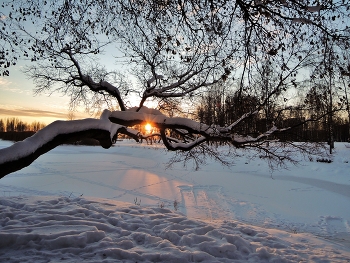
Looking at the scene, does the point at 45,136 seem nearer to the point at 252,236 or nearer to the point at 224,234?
the point at 224,234

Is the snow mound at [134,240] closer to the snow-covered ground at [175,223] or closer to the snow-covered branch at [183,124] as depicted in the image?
the snow-covered ground at [175,223]

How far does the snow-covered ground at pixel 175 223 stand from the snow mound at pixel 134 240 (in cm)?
2

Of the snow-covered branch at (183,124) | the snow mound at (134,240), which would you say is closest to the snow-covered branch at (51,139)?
the snow-covered branch at (183,124)

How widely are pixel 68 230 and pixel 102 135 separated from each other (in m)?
1.87

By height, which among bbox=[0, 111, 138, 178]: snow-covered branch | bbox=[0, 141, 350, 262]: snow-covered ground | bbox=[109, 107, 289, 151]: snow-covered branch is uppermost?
bbox=[109, 107, 289, 151]: snow-covered branch

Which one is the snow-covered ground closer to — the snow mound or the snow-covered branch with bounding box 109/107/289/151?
the snow mound

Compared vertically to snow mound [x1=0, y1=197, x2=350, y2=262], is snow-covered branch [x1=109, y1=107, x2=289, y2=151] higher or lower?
higher

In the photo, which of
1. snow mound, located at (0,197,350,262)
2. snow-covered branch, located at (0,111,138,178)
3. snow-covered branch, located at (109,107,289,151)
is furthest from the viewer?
snow-covered branch, located at (109,107,289,151)

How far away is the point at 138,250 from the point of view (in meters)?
4.29

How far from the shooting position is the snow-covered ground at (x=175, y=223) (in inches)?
168

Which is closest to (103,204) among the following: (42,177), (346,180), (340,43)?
(340,43)

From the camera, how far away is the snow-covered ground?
14.0 ft

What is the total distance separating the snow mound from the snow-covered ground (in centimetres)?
2

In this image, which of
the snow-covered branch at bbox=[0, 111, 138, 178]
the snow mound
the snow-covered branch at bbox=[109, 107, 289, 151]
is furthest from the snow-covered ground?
the snow-covered branch at bbox=[109, 107, 289, 151]
